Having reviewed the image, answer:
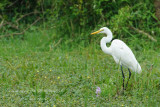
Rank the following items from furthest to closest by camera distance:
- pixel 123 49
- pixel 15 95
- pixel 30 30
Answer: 1. pixel 30 30
2. pixel 123 49
3. pixel 15 95

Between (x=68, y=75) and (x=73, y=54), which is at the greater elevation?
(x=73, y=54)

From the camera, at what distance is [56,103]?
11.8ft

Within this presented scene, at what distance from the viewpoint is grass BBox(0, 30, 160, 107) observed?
147 inches

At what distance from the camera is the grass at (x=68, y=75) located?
3746mm

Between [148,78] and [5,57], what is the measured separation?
2.67 m

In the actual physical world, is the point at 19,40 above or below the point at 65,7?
below

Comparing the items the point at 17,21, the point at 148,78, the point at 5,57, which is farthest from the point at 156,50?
the point at 17,21

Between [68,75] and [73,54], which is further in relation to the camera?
[73,54]

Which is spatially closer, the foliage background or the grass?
the grass

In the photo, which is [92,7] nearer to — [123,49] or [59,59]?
[59,59]

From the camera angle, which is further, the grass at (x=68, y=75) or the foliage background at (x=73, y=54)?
the foliage background at (x=73, y=54)

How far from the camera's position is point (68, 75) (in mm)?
4672

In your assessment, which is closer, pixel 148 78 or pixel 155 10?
pixel 148 78

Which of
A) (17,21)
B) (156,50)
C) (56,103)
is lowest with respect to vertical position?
(56,103)
